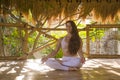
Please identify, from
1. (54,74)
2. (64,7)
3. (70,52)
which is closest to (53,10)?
(64,7)

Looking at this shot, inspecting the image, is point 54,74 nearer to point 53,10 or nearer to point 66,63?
point 66,63

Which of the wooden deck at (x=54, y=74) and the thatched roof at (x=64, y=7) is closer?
the wooden deck at (x=54, y=74)

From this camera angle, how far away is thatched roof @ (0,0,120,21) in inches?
279

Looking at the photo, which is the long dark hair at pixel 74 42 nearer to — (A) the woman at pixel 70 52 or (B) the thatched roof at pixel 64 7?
(A) the woman at pixel 70 52

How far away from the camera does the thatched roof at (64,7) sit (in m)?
7.09

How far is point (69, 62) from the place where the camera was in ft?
16.5

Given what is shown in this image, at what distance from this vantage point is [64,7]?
753cm

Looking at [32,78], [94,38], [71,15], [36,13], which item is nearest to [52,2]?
[36,13]

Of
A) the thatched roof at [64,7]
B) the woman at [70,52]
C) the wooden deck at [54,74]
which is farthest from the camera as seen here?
the thatched roof at [64,7]

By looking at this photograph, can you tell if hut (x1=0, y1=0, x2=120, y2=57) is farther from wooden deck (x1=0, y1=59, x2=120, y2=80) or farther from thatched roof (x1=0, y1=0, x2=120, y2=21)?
wooden deck (x1=0, y1=59, x2=120, y2=80)

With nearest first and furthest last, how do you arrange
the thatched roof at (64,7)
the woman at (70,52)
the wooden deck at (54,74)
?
1. the wooden deck at (54,74)
2. the woman at (70,52)
3. the thatched roof at (64,7)

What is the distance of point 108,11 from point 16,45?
2.55 meters

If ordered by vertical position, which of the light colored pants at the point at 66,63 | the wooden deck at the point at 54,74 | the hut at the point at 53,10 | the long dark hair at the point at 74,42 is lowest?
the wooden deck at the point at 54,74

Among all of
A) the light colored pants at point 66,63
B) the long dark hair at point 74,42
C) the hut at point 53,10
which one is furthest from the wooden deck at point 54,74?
the hut at point 53,10
